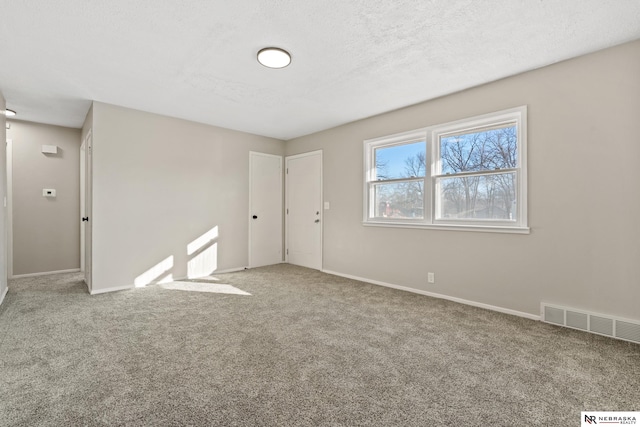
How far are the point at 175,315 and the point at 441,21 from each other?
142 inches

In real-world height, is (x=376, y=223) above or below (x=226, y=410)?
above

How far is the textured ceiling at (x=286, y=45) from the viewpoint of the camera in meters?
2.10

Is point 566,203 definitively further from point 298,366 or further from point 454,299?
point 298,366

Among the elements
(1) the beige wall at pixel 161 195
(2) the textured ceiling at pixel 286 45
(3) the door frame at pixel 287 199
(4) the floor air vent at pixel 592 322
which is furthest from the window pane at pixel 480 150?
(1) the beige wall at pixel 161 195

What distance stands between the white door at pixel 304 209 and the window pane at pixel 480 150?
7.45 ft

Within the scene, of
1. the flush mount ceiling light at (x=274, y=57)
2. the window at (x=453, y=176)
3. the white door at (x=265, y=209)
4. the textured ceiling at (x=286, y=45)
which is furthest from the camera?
the white door at (x=265, y=209)

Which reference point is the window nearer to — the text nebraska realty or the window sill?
the window sill

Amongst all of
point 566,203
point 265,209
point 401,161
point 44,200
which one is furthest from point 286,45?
point 44,200

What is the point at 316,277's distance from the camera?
15.8 ft

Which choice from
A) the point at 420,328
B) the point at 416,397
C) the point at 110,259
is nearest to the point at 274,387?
the point at 416,397

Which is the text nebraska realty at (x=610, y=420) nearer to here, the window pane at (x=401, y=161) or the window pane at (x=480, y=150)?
the window pane at (x=480, y=150)

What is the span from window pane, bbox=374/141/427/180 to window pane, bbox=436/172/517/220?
42cm

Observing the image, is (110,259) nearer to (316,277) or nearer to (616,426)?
(316,277)

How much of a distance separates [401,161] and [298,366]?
3.13m
